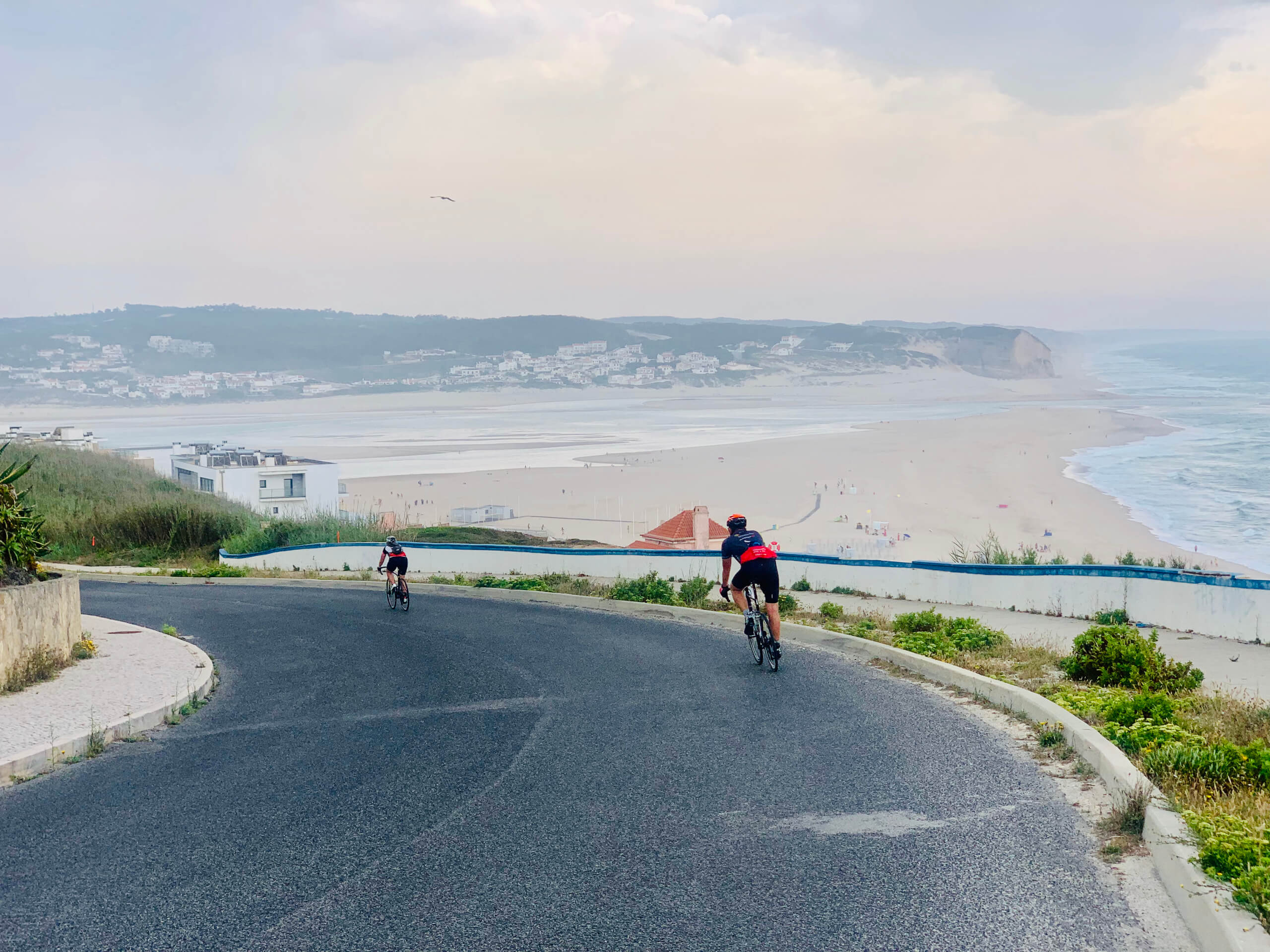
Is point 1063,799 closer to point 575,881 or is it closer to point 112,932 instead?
point 575,881

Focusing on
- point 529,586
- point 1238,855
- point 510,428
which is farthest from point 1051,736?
point 510,428

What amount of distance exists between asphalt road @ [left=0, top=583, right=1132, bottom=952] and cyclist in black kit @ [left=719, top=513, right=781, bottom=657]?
0.78 meters

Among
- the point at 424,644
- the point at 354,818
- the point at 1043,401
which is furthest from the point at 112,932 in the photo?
the point at 1043,401

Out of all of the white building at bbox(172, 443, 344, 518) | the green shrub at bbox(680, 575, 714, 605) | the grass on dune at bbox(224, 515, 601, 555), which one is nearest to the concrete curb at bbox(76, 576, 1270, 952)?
the green shrub at bbox(680, 575, 714, 605)

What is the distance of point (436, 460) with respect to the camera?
8769 centimetres

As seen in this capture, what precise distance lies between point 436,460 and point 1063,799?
82862mm

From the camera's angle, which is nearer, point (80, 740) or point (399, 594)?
point (80, 740)

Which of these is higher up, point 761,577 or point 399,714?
point 761,577

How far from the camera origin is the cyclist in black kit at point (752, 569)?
39.5ft

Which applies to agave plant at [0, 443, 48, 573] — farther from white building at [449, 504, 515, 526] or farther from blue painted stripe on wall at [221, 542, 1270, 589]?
white building at [449, 504, 515, 526]

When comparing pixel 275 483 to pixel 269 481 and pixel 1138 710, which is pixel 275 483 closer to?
pixel 269 481

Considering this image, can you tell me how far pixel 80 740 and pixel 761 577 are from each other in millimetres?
6831

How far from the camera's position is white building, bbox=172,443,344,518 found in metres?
64.1

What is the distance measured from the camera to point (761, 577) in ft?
39.6
